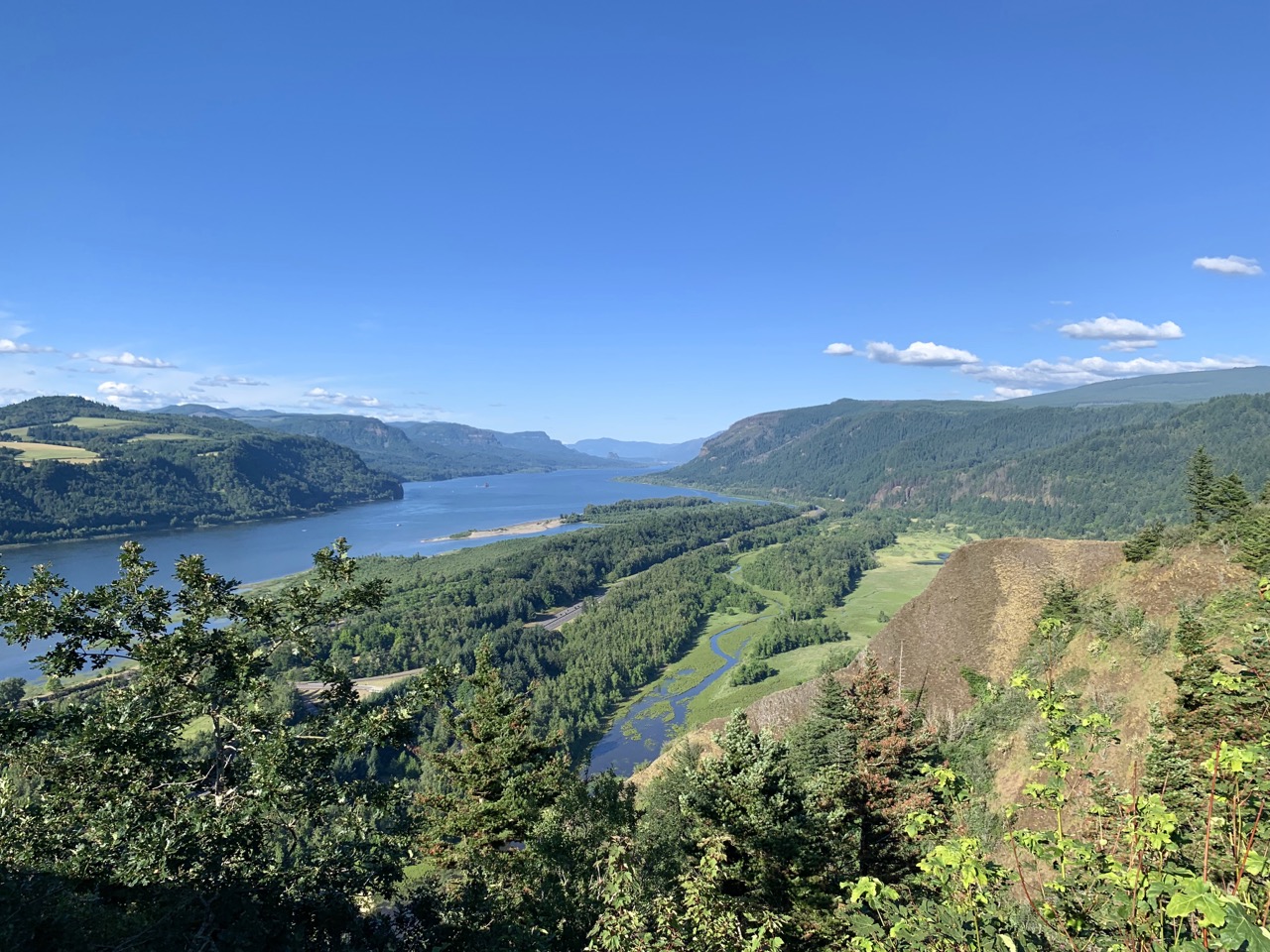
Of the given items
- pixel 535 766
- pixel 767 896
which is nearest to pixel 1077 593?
pixel 767 896

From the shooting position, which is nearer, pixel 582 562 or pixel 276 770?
pixel 276 770

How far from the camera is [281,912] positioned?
1092 cm

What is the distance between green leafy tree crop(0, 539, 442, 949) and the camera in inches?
357

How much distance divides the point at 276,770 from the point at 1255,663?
508 inches

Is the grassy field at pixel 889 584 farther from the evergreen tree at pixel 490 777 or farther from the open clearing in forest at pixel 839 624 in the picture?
the evergreen tree at pixel 490 777

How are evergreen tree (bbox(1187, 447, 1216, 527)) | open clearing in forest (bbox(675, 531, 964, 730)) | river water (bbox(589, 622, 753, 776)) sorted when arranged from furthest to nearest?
open clearing in forest (bbox(675, 531, 964, 730)) < river water (bbox(589, 622, 753, 776)) < evergreen tree (bbox(1187, 447, 1216, 527))

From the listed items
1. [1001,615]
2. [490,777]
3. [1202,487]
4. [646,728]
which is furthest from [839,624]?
[490,777]

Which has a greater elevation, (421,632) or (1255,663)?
(1255,663)

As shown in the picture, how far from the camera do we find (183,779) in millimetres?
10156

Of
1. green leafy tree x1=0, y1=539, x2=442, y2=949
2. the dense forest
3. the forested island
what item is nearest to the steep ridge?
the forested island

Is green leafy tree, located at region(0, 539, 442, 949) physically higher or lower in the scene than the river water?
higher

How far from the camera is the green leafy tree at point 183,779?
9.06 meters

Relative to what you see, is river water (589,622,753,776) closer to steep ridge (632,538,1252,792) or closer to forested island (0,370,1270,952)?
steep ridge (632,538,1252,792)

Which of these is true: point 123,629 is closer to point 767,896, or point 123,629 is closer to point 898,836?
point 767,896
